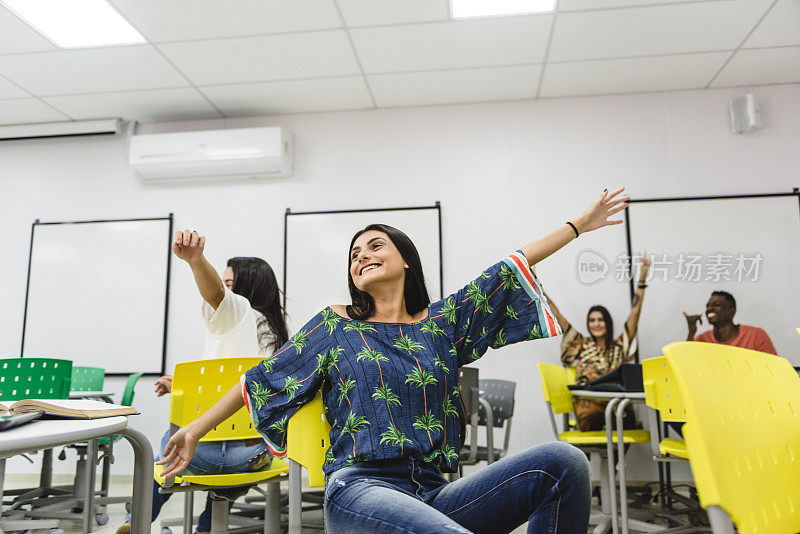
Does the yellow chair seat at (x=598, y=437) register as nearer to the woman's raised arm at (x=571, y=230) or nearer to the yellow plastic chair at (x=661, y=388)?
the yellow plastic chair at (x=661, y=388)

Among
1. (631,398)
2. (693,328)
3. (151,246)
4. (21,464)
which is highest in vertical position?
(151,246)

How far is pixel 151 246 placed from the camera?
4598mm

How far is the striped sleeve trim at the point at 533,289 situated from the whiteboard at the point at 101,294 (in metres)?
3.68

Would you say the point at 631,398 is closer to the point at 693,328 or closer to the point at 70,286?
the point at 693,328

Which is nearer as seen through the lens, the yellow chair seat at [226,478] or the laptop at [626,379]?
the yellow chair seat at [226,478]

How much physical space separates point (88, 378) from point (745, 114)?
5.00m

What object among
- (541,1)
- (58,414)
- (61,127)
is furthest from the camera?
(61,127)

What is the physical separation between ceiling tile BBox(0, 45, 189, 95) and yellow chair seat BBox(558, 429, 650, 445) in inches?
136

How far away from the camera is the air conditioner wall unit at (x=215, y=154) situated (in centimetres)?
443

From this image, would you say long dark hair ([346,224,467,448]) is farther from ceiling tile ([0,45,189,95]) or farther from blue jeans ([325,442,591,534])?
ceiling tile ([0,45,189,95])

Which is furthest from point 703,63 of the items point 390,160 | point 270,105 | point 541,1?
point 270,105

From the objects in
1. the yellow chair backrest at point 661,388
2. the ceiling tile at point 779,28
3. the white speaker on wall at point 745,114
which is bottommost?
the yellow chair backrest at point 661,388

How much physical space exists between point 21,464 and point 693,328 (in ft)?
16.6

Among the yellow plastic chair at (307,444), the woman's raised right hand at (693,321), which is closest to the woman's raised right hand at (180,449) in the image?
the yellow plastic chair at (307,444)
